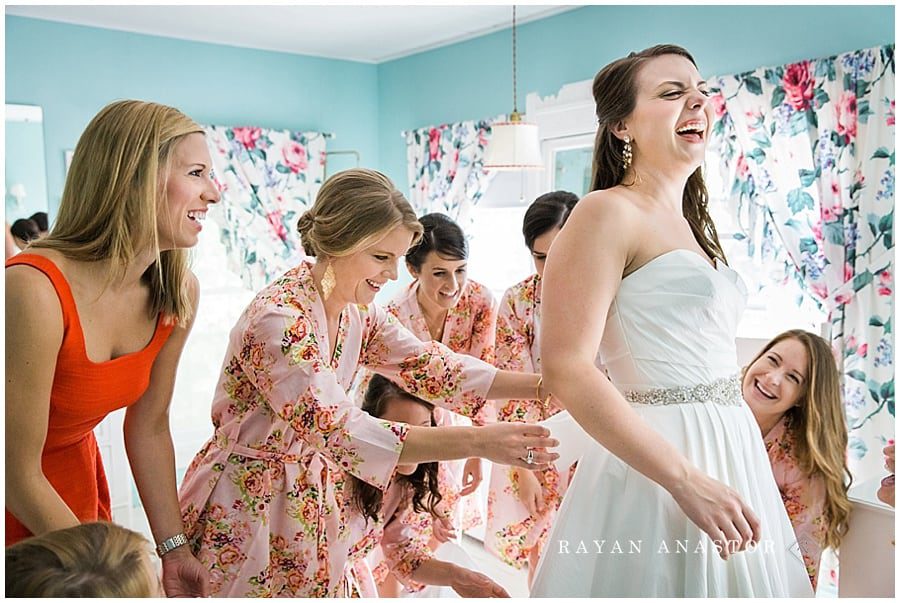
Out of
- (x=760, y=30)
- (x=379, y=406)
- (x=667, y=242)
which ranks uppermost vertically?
(x=760, y=30)

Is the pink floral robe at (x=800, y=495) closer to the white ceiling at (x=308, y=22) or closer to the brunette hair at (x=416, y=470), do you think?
the brunette hair at (x=416, y=470)

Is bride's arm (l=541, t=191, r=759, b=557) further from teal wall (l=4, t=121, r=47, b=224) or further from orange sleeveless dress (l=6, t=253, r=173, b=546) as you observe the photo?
teal wall (l=4, t=121, r=47, b=224)

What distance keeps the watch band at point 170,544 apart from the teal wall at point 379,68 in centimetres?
253

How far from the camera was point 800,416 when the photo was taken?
6.20ft

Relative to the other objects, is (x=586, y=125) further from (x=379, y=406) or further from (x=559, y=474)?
(x=379, y=406)

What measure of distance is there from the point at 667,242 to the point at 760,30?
2.20 m

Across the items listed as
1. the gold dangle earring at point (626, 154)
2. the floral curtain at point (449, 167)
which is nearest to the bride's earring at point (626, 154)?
the gold dangle earring at point (626, 154)

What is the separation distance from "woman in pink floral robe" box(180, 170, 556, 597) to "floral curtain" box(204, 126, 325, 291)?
3.13 metres

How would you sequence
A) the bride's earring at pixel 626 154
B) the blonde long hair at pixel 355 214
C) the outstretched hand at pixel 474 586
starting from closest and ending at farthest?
the bride's earring at pixel 626 154 → the blonde long hair at pixel 355 214 → the outstretched hand at pixel 474 586

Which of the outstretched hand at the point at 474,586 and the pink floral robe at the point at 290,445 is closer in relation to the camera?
the pink floral robe at the point at 290,445

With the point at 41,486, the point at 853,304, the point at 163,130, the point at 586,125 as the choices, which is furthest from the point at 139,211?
the point at 586,125

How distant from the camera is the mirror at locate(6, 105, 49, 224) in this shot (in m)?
3.93

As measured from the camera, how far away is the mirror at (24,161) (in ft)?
12.9

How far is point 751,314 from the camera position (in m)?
3.20
